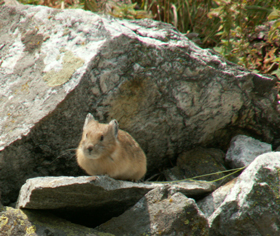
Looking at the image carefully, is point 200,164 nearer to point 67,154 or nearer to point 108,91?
point 108,91

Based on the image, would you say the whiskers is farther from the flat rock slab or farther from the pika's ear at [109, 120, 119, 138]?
the flat rock slab

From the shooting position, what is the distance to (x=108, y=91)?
5.74 metres

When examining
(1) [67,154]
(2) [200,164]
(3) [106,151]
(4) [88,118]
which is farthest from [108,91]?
(2) [200,164]

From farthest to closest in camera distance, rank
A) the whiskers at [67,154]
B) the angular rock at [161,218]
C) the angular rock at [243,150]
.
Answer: the angular rock at [243,150] → the whiskers at [67,154] → the angular rock at [161,218]

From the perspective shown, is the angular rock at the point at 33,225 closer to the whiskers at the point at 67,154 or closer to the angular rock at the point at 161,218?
the angular rock at the point at 161,218

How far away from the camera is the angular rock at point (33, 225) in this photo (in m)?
4.40

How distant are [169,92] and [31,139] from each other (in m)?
2.41

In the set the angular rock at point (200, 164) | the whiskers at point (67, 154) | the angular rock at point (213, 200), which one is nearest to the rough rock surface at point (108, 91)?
the whiskers at point (67, 154)

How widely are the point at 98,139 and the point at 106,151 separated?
0.23m

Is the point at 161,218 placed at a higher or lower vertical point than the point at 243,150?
higher

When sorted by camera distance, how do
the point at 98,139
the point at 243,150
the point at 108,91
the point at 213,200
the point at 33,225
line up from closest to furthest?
the point at 33,225 < the point at 98,139 < the point at 213,200 < the point at 108,91 < the point at 243,150

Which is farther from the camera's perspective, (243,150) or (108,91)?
(243,150)

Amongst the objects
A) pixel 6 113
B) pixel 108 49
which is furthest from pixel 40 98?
pixel 108 49

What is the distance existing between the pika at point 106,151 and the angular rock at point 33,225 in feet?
3.16
